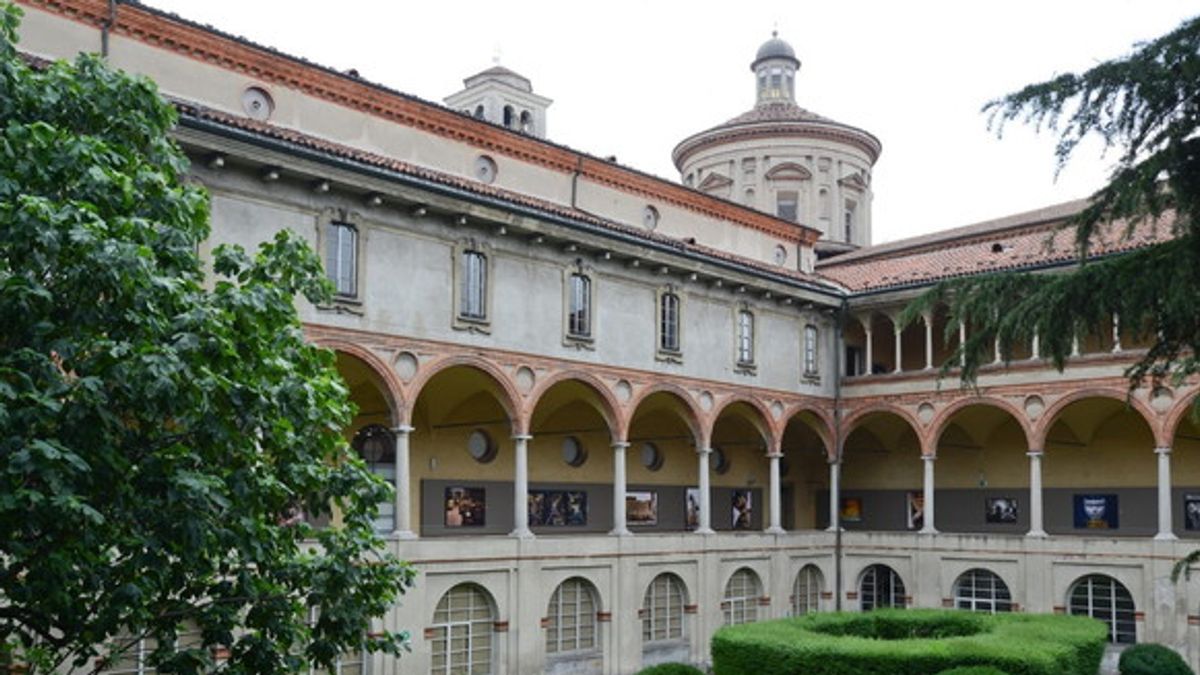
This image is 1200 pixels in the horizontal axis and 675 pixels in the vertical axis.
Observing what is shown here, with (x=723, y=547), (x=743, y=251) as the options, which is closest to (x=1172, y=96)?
(x=723, y=547)

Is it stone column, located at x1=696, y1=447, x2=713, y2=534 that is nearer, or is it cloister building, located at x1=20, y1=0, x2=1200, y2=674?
cloister building, located at x1=20, y1=0, x2=1200, y2=674

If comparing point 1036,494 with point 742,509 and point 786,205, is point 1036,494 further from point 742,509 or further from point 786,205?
point 786,205

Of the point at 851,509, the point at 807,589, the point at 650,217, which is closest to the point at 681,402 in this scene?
the point at 650,217

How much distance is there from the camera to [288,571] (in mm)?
9992

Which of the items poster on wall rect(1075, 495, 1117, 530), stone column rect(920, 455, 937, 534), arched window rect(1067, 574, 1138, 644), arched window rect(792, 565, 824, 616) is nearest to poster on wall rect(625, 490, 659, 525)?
arched window rect(792, 565, 824, 616)

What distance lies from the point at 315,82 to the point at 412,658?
1204 cm

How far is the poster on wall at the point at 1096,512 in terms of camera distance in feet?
103

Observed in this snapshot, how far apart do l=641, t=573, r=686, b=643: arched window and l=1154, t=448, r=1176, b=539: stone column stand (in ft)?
36.9

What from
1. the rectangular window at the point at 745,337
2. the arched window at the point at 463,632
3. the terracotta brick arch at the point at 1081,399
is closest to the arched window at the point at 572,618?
the arched window at the point at 463,632

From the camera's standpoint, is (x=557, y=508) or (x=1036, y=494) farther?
(x=1036, y=494)

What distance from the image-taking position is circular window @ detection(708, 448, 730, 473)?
34125mm

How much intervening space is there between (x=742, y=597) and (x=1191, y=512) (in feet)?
37.4

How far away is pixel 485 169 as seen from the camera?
2892 cm

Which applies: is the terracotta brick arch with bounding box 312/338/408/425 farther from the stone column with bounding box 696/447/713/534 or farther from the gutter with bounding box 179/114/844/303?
the stone column with bounding box 696/447/713/534
